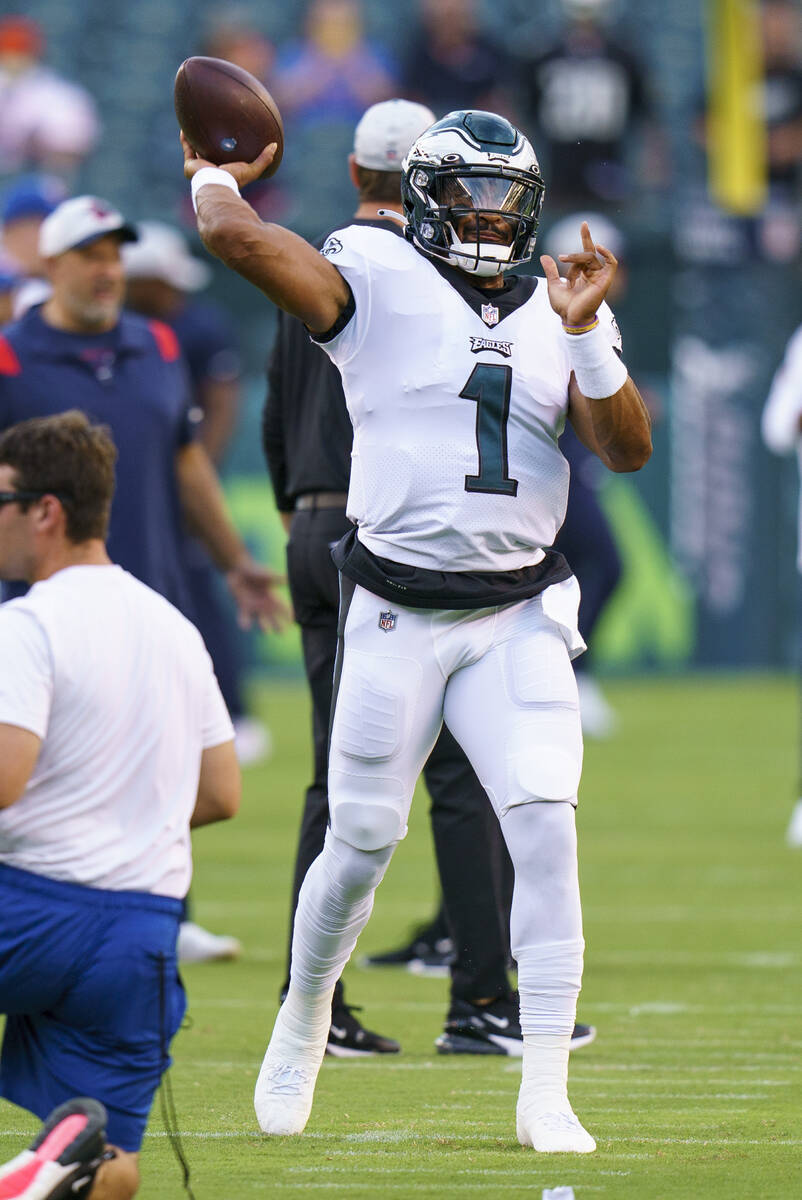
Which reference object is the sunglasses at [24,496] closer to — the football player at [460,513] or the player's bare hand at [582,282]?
the football player at [460,513]

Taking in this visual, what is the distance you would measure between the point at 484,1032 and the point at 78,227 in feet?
8.55

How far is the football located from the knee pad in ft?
4.20

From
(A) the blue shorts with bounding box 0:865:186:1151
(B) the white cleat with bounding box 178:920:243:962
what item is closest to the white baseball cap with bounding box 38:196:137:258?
(B) the white cleat with bounding box 178:920:243:962

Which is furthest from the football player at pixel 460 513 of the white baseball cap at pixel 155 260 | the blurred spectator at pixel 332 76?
the blurred spectator at pixel 332 76

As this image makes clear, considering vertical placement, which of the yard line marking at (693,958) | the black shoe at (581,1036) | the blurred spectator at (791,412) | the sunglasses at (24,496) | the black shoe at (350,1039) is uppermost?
the sunglasses at (24,496)

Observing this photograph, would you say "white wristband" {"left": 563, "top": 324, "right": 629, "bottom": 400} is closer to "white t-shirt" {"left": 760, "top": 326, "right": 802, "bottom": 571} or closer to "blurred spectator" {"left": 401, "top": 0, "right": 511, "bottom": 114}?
"white t-shirt" {"left": 760, "top": 326, "right": 802, "bottom": 571}

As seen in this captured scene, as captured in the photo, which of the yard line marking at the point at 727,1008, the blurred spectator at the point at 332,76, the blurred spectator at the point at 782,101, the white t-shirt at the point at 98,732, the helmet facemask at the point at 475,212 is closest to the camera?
the white t-shirt at the point at 98,732

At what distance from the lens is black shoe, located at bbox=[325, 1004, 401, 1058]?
5457mm

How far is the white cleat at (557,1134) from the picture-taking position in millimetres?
4188

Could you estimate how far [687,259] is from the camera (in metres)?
16.2

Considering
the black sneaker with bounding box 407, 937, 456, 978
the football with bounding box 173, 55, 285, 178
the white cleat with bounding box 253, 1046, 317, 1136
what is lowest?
the black sneaker with bounding box 407, 937, 456, 978

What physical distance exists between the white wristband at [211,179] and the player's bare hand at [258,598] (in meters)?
2.16

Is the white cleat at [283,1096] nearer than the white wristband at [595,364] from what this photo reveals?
No

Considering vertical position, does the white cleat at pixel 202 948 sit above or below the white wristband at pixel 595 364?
below
